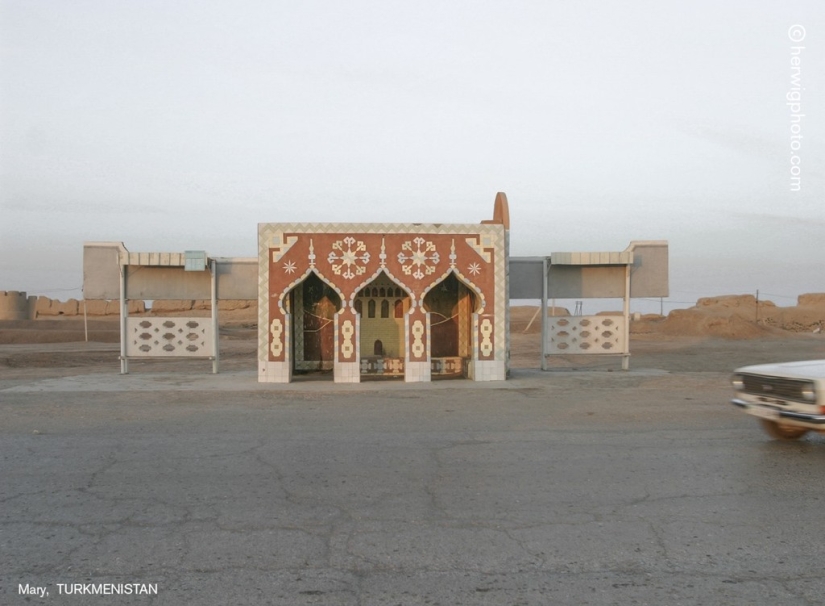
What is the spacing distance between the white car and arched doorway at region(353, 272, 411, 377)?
11.4m

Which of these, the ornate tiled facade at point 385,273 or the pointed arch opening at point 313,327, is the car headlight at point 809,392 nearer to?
the ornate tiled facade at point 385,273

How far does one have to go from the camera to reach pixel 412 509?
619 cm

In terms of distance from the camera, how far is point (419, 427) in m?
10.6

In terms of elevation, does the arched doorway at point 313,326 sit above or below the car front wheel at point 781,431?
above

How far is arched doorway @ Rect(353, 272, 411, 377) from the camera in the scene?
19.9 meters

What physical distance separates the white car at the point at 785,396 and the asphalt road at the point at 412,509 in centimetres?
32

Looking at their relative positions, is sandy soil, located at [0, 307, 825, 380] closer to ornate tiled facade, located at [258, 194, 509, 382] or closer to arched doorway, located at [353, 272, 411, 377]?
ornate tiled facade, located at [258, 194, 509, 382]

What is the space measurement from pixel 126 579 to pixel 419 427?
6.25 m

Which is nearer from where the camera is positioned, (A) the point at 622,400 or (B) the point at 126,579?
(B) the point at 126,579

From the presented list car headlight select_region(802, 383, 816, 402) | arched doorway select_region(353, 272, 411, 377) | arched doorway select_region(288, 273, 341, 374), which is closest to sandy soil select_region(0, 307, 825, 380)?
arched doorway select_region(288, 273, 341, 374)

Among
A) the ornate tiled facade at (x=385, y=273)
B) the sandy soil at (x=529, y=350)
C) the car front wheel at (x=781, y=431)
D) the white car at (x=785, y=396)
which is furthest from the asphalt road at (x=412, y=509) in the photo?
the sandy soil at (x=529, y=350)

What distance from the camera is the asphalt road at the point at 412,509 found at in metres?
4.60

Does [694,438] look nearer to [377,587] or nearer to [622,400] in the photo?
[622,400]

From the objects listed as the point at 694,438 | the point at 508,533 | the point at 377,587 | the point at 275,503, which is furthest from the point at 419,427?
the point at 377,587
